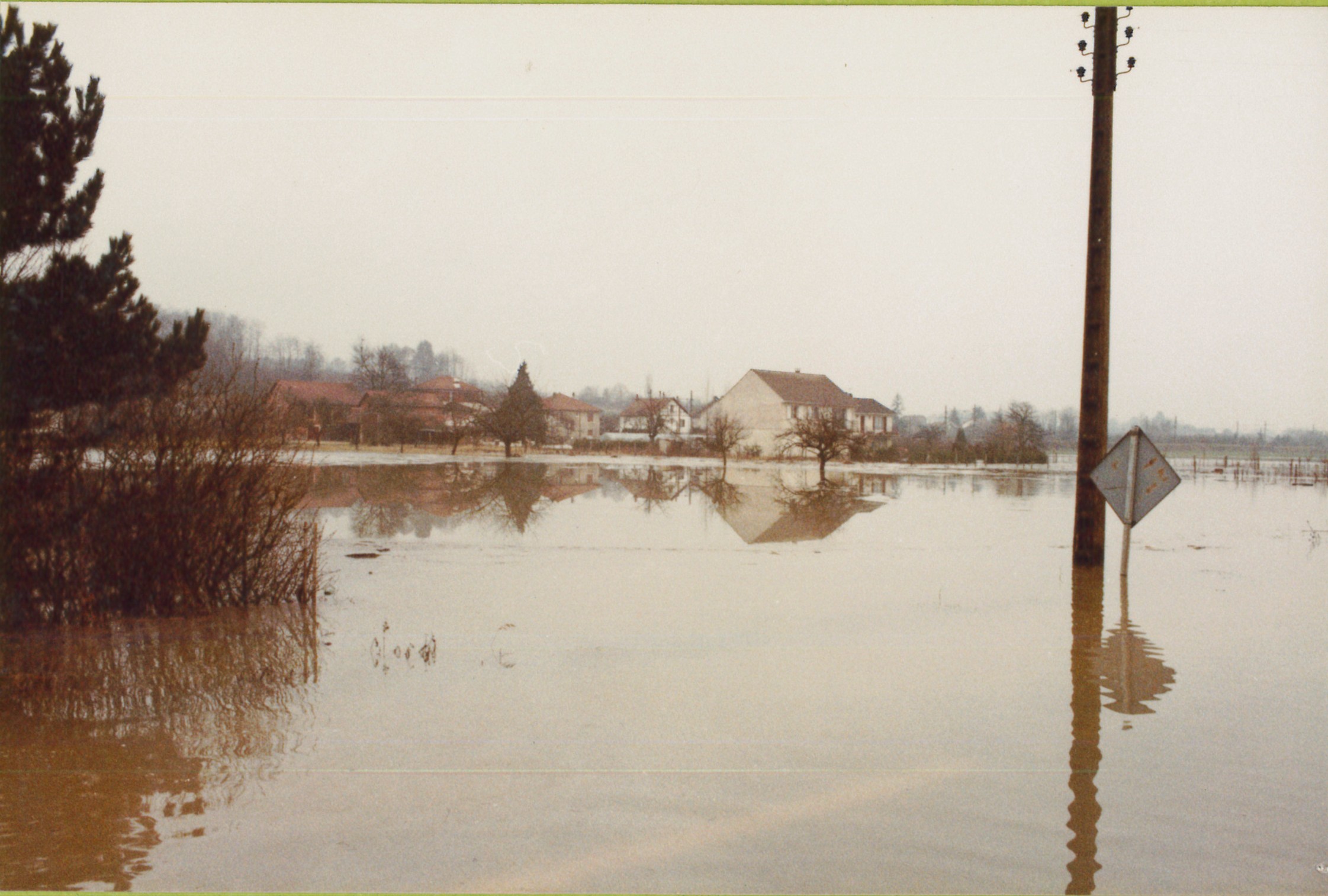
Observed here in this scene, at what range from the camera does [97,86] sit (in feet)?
24.3

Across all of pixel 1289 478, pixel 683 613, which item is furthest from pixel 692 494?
pixel 1289 478

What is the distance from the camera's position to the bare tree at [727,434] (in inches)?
1393

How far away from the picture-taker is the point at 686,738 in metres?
5.47

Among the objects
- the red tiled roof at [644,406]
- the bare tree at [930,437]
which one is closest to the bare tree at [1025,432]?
the bare tree at [930,437]

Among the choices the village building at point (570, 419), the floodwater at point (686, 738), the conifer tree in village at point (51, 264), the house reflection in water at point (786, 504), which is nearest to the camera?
the floodwater at point (686, 738)

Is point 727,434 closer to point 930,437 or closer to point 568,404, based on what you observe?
point 930,437

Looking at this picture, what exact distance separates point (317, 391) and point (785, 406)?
771 inches

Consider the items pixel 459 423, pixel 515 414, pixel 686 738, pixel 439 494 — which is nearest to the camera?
pixel 686 738

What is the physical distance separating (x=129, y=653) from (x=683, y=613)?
514cm

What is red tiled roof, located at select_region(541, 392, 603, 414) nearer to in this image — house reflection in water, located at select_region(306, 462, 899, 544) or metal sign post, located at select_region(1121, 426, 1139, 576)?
house reflection in water, located at select_region(306, 462, 899, 544)

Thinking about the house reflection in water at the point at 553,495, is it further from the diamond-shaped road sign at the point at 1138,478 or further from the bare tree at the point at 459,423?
the diamond-shaped road sign at the point at 1138,478

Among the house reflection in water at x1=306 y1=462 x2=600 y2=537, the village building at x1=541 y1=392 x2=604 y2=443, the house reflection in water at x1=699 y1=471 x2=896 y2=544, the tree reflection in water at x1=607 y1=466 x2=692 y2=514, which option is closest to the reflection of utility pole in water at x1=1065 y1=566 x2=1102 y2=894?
the house reflection in water at x1=699 y1=471 x2=896 y2=544

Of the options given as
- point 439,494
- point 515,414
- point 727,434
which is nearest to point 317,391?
point 439,494

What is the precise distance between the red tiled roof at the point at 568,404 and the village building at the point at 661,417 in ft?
4.84
